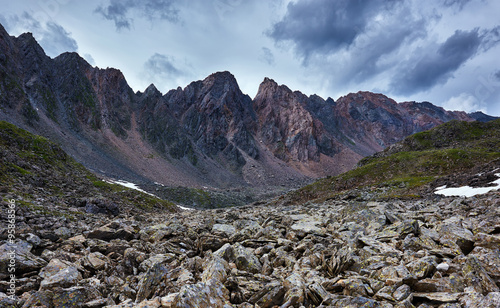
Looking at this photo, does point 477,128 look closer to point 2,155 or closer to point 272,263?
point 272,263

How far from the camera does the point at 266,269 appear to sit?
33.8ft

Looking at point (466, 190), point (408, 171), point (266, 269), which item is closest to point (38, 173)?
point (266, 269)

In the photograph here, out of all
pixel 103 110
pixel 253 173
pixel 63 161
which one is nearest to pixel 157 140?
pixel 103 110

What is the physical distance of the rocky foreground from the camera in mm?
7180

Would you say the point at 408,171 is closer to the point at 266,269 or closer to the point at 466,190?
the point at 466,190

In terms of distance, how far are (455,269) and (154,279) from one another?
34.9 ft

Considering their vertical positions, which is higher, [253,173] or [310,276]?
[253,173]

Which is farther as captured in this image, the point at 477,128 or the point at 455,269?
the point at 477,128

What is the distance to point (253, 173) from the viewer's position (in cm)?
19775

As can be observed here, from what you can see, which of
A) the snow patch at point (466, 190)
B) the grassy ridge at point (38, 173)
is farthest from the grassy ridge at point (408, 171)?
the grassy ridge at point (38, 173)

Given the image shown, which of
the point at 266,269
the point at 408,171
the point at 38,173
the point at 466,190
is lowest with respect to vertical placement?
the point at 266,269

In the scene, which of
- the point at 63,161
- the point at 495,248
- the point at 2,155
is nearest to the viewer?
the point at 495,248

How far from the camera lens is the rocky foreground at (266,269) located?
7.18m

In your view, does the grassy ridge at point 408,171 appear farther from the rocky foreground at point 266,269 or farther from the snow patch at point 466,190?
the rocky foreground at point 266,269
